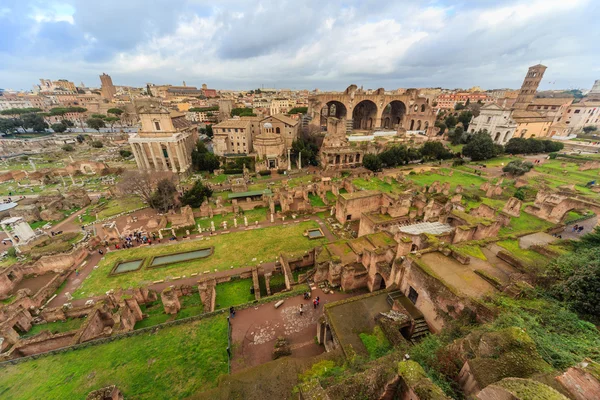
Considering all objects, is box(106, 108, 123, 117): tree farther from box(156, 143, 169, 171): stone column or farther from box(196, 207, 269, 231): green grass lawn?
box(196, 207, 269, 231): green grass lawn

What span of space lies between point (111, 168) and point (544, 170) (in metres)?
84.1

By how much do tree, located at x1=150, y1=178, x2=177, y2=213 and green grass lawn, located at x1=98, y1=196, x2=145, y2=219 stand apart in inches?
167

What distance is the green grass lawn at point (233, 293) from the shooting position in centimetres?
1691

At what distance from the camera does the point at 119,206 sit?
109 ft

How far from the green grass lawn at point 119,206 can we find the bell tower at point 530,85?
346ft

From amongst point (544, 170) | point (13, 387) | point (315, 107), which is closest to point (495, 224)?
point (13, 387)

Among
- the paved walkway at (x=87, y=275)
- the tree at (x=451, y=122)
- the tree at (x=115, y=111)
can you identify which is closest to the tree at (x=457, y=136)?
the tree at (x=451, y=122)

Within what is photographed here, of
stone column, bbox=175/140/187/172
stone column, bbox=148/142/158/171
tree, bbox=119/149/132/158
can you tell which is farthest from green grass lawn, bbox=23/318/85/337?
tree, bbox=119/149/132/158

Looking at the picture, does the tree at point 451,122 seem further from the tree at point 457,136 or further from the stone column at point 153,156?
the stone column at point 153,156

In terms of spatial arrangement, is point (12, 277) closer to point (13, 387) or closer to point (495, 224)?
point (13, 387)

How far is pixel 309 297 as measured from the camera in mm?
15898

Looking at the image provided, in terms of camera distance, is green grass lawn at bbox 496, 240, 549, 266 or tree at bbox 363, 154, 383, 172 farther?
tree at bbox 363, 154, 383, 172

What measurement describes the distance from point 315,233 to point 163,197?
20642mm

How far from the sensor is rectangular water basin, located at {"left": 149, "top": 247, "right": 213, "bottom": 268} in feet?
70.5
